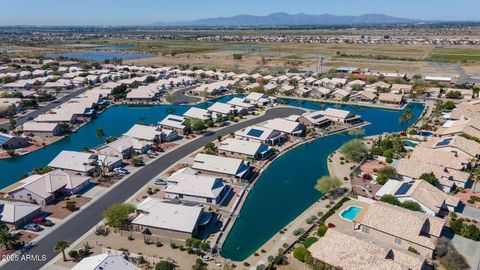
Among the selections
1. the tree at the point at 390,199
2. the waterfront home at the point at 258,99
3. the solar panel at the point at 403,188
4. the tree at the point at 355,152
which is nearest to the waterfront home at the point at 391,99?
the waterfront home at the point at 258,99

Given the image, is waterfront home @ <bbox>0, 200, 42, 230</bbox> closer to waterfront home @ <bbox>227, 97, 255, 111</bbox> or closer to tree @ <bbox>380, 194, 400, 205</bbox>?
tree @ <bbox>380, 194, 400, 205</bbox>

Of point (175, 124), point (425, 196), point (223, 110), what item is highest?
point (223, 110)

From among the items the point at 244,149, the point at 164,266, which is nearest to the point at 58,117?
the point at 244,149

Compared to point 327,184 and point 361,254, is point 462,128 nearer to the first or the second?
point 327,184

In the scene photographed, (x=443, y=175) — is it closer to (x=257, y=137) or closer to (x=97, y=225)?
(x=257, y=137)

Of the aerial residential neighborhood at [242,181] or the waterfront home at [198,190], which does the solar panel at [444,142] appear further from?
the waterfront home at [198,190]

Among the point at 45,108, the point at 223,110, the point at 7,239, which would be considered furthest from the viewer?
the point at 45,108

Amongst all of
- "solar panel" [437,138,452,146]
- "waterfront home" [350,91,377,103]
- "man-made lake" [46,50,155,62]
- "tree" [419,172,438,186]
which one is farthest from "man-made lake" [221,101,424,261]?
"man-made lake" [46,50,155,62]
